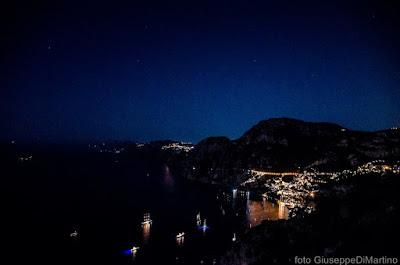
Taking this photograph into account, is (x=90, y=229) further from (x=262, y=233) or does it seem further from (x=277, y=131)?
(x=277, y=131)

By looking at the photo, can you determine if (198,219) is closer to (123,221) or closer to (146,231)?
(146,231)

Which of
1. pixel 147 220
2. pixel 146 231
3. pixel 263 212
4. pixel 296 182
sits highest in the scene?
pixel 296 182

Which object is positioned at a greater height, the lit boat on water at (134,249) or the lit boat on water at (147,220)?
the lit boat on water at (147,220)

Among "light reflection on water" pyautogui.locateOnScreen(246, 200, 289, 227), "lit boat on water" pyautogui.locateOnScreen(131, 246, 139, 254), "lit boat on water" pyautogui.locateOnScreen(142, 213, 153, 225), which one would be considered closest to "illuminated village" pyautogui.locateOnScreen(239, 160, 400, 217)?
"light reflection on water" pyautogui.locateOnScreen(246, 200, 289, 227)

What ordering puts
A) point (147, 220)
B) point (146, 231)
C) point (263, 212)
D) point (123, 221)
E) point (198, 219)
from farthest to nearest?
point (263, 212) → point (198, 219) → point (147, 220) → point (123, 221) → point (146, 231)

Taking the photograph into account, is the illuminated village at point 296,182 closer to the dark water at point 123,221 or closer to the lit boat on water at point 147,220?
the dark water at point 123,221

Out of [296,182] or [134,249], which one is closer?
[134,249]

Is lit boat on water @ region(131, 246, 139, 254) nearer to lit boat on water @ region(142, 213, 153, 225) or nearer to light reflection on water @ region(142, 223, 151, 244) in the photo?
light reflection on water @ region(142, 223, 151, 244)

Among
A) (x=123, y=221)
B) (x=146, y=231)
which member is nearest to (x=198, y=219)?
(x=146, y=231)

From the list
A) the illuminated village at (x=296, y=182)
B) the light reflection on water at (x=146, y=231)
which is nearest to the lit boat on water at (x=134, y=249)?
the light reflection on water at (x=146, y=231)
